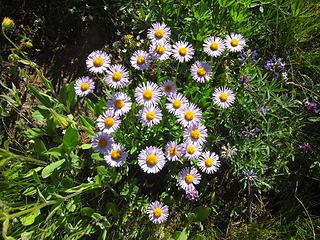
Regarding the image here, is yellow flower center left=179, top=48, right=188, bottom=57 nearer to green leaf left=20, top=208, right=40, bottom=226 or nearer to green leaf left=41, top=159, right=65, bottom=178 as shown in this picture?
green leaf left=41, top=159, right=65, bottom=178

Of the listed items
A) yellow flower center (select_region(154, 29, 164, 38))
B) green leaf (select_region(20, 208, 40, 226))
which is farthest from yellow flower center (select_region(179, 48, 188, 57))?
green leaf (select_region(20, 208, 40, 226))

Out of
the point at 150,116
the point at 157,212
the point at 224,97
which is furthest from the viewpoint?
the point at 157,212

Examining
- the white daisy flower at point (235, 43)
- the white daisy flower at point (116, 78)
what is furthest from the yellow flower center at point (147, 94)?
the white daisy flower at point (235, 43)

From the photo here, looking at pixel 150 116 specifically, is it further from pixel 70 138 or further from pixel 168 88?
pixel 70 138

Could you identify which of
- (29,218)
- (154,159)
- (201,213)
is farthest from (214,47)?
(29,218)

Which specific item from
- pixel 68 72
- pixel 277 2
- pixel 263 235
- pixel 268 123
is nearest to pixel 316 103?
pixel 268 123

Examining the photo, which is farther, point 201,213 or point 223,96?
point 201,213
